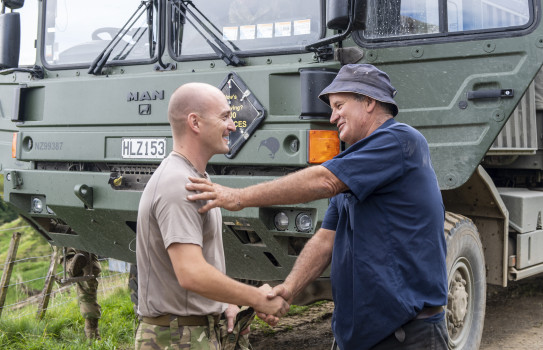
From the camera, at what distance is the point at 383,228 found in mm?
2824

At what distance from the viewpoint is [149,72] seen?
550 cm

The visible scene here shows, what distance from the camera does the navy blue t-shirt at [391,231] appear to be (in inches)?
110

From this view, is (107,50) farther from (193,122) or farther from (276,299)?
(276,299)

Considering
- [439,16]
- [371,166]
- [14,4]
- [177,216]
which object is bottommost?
[177,216]

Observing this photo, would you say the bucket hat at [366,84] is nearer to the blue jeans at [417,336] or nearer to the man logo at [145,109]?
the blue jeans at [417,336]

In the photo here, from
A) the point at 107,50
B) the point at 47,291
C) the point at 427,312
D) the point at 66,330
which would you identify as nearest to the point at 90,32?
the point at 107,50

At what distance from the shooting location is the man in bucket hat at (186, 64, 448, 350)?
2.80 m

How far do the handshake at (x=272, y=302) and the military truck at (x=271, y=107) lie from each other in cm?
147

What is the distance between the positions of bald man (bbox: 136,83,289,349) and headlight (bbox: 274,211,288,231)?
1.81 meters

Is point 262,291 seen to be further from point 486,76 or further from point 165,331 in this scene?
point 486,76

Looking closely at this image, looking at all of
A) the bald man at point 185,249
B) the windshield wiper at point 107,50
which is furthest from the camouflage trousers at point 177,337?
the windshield wiper at point 107,50

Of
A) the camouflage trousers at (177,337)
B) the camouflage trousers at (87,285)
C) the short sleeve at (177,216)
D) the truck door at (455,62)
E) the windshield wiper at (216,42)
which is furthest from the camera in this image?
the camouflage trousers at (87,285)

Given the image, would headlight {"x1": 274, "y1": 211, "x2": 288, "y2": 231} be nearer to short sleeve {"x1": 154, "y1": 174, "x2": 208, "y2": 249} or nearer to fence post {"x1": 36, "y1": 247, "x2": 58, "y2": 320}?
short sleeve {"x1": 154, "y1": 174, "x2": 208, "y2": 249}

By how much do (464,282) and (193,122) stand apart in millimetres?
3144
